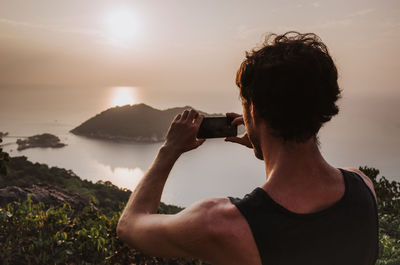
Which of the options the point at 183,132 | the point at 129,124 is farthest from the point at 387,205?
the point at 129,124

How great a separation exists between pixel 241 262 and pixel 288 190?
1.14ft

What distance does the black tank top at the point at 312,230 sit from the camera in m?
1.25

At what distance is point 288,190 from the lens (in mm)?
1336

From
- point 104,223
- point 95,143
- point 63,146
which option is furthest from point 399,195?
point 95,143

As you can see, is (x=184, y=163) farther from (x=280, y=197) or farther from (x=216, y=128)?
(x=280, y=197)

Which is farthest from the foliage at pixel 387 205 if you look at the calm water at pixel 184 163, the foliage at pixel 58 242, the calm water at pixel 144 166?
the calm water at pixel 184 163

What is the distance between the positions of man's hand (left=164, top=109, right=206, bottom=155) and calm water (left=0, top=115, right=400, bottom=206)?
94432mm

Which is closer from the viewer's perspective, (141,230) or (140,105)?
(141,230)

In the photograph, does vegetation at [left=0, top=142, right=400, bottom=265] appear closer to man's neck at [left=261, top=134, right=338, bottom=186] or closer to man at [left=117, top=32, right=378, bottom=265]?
man at [left=117, top=32, right=378, bottom=265]

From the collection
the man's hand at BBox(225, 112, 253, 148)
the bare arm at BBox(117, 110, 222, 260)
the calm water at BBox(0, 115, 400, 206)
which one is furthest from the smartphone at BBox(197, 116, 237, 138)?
the calm water at BBox(0, 115, 400, 206)

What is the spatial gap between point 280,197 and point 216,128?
757 millimetres

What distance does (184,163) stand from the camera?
16238 cm

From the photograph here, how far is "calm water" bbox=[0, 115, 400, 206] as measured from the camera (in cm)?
10788

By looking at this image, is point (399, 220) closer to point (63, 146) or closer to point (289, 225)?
point (289, 225)
